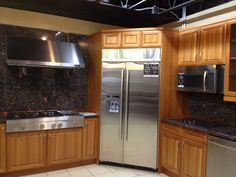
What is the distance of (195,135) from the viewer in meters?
3.08

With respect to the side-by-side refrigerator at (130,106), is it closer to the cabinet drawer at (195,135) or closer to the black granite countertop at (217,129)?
the black granite countertop at (217,129)

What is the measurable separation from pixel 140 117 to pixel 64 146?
1336mm

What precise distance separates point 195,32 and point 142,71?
101cm

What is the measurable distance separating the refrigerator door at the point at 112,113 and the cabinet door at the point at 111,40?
1.01 ft

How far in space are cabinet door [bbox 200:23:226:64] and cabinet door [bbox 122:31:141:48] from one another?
0.99 m

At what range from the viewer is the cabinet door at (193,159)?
2969mm

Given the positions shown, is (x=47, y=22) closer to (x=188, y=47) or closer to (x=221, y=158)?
(x=188, y=47)

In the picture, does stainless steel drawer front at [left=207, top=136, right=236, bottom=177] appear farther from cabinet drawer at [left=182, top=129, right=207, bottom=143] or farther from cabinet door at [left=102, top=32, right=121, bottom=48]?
cabinet door at [left=102, top=32, right=121, bottom=48]

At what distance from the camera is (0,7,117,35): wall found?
3797 millimetres

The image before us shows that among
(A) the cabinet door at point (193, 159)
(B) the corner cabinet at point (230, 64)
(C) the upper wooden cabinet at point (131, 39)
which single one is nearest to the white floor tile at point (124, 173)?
(A) the cabinet door at point (193, 159)

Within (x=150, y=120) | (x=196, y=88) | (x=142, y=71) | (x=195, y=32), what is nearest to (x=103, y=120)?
(x=150, y=120)

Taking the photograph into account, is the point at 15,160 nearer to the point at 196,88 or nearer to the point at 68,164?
the point at 68,164

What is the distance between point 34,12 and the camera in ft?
13.1

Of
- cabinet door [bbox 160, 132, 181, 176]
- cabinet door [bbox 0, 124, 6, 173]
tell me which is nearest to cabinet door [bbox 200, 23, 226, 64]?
cabinet door [bbox 160, 132, 181, 176]
